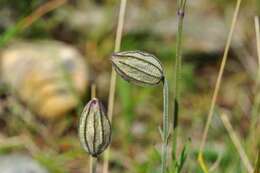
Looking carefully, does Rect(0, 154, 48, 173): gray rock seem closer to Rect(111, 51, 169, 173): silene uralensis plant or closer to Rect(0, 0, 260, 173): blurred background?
Rect(0, 0, 260, 173): blurred background

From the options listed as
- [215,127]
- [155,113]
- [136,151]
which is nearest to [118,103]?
[155,113]

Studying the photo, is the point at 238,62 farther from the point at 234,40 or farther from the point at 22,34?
the point at 22,34

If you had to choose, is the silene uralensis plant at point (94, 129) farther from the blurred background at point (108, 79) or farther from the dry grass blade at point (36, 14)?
the dry grass blade at point (36, 14)

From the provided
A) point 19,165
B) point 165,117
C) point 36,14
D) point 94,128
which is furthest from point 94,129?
point 36,14

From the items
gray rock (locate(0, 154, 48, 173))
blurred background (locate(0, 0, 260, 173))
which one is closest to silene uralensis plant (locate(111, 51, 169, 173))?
blurred background (locate(0, 0, 260, 173))

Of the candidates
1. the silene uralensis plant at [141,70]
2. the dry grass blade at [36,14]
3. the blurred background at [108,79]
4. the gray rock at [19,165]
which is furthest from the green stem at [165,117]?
the dry grass blade at [36,14]
